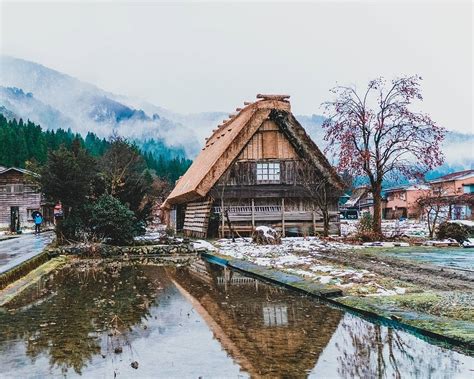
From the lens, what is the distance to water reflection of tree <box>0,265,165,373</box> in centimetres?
542

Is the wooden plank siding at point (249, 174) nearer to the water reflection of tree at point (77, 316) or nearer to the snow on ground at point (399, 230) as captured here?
the snow on ground at point (399, 230)

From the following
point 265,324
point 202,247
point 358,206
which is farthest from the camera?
point 358,206

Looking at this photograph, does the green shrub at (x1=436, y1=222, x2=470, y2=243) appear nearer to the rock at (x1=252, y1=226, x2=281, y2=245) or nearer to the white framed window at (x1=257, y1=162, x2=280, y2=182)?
the rock at (x1=252, y1=226, x2=281, y2=245)

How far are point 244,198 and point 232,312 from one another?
1809 centimetres

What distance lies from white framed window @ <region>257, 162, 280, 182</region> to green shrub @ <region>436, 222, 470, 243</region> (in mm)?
8658

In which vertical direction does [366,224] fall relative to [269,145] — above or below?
below

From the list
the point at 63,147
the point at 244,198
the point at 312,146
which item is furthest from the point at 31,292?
the point at 312,146

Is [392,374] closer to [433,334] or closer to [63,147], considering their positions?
[433,334]

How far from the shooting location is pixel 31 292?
9703mm

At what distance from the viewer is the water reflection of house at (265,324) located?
489 cm

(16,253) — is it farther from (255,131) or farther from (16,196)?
(16,196)

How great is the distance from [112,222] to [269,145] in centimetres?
1017

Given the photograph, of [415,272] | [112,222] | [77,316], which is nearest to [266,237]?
[112,222]

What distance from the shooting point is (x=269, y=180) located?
25828 millimetres
